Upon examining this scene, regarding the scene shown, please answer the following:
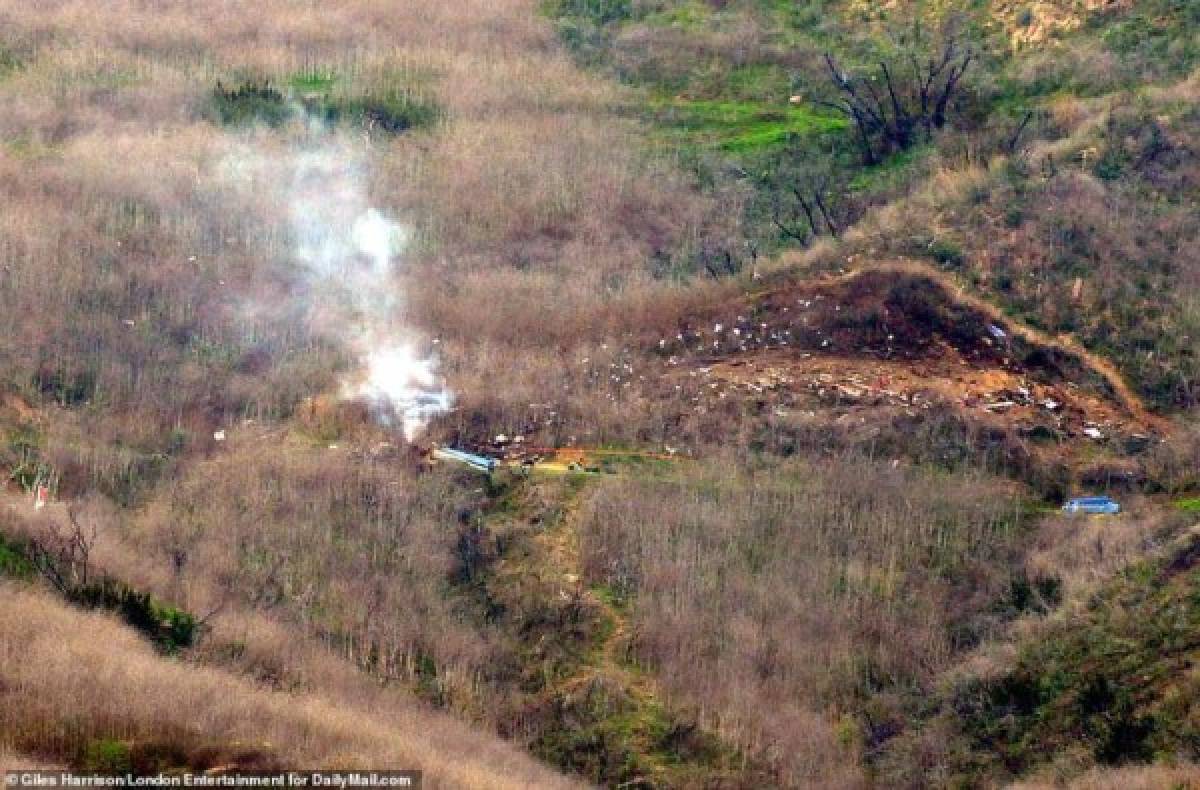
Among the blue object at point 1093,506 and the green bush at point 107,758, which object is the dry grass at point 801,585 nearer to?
the blue object at point 1093,506

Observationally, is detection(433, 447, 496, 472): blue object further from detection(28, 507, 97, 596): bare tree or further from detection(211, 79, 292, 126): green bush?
detection(211, 79, 292, 126): green bush

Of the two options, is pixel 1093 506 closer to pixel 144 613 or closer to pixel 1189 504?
pixel 1189 504

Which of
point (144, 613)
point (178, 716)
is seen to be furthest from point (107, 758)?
point (144, 613)

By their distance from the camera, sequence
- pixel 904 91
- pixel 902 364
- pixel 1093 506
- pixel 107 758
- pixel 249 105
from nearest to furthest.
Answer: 1. pixel 107 758
2. pixel 1093 506
3. pixel 902 364
4. pixel 249 105
5. pixel 904 91

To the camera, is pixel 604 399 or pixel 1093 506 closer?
pixel 1093 506

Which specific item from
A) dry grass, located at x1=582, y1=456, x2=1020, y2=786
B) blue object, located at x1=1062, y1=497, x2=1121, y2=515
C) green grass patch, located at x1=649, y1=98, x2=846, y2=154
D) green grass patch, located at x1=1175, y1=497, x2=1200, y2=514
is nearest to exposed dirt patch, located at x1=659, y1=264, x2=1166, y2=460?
blue object, located at x1=1062, y1=497, x2=1121, y2=515

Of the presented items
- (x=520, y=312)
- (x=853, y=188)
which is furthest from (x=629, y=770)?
(x=853, y=188)

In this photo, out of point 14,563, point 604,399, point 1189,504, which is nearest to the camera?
point 14,563
